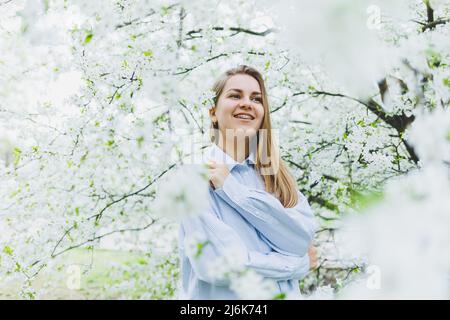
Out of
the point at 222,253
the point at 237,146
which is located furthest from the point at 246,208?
the point at 237,146

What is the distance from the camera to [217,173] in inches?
66.0

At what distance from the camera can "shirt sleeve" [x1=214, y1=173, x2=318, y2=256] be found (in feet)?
5.37

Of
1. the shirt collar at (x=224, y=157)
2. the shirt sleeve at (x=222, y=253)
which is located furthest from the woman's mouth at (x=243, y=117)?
the shirt sleeve at (x=222, y=253)

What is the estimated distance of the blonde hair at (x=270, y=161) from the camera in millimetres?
1891

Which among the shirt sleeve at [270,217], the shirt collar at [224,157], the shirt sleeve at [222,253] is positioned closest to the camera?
the shirt sleeve at [222,253]

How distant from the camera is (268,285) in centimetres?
106

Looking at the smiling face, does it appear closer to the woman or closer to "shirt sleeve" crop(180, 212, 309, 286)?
the woman

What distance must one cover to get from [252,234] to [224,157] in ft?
1.09

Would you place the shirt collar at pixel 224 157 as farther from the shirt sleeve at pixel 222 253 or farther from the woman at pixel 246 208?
the shirt sleeve at pixel 222 253

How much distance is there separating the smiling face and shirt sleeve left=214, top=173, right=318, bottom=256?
288 mm

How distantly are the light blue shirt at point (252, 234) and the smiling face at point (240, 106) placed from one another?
25cm

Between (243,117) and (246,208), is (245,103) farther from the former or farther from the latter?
(246,208)

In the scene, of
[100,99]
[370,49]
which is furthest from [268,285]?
[100,99]
